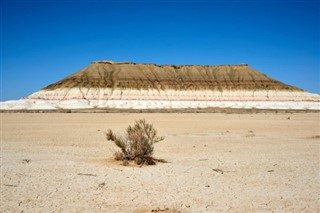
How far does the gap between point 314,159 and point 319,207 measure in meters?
4.70

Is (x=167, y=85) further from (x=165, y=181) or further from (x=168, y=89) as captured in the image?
(x=165, y=181)

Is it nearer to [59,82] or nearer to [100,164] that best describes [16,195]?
[100,164]

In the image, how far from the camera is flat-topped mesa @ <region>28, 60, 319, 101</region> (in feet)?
297

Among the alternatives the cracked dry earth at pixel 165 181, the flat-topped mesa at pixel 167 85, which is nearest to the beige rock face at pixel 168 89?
the flat-topped mesa at pixel 167 85

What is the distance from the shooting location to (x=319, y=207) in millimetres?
5965

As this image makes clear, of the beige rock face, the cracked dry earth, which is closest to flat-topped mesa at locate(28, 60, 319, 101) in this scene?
the beige rock face

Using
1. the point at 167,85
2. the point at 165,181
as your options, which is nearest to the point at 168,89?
the point at 167,85

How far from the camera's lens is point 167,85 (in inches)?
3819

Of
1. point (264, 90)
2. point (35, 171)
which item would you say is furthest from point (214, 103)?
point (35, 171)

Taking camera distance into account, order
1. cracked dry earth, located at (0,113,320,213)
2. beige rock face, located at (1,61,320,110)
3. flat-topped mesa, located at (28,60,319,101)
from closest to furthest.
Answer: cracked dry earth, located at (0,113,320,213), beige rock face, located at (1,61,320,110), flat-topped mesa, located at (28,60,319,101)

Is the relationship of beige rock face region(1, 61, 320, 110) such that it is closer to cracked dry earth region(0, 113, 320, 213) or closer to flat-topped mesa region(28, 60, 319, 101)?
flat-topped mesa region(28, 60, 319, 101)

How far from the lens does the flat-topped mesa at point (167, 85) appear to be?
90625mm

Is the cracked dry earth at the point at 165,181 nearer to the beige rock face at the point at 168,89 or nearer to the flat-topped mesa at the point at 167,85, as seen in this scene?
the beige rock face at the point at 168,89

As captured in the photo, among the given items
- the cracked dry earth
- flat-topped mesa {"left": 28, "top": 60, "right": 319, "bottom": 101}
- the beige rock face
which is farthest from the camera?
flat-topped mesa {"left": 28, "top": 60, "right": 319, "bottom": 101}
